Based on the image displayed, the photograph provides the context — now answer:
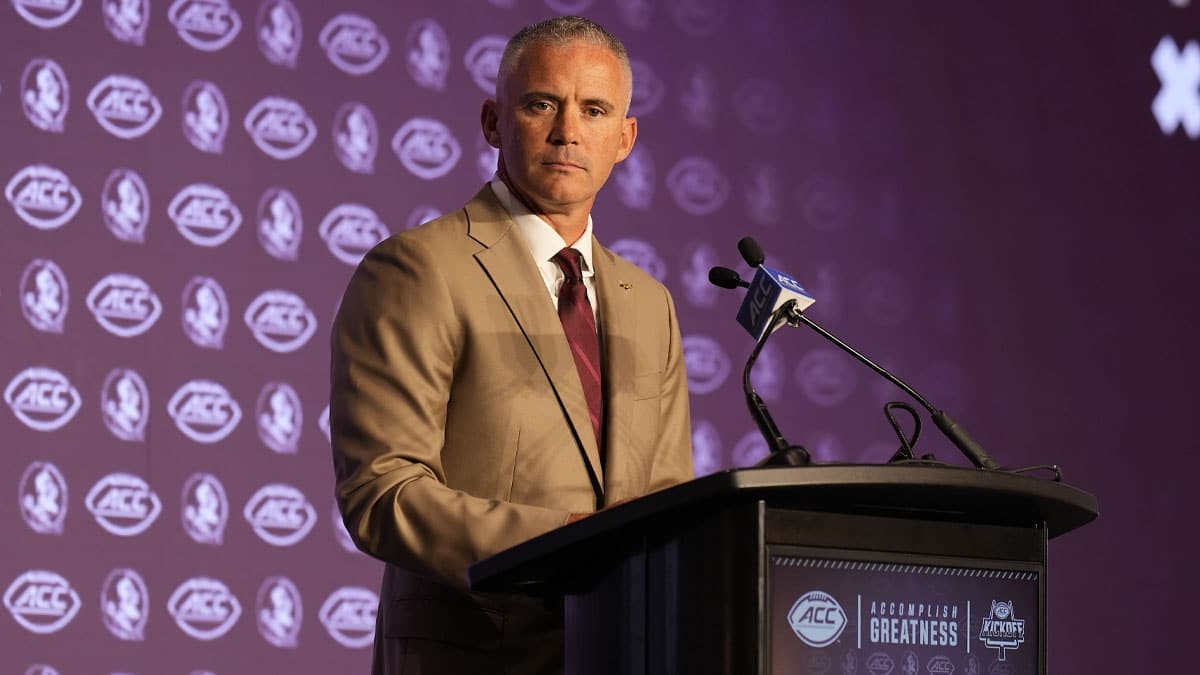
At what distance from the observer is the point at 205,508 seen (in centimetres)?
362

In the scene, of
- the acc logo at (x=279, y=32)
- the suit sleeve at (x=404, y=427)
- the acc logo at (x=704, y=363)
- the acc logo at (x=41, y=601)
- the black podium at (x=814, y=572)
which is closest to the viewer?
the black podium at (x=814, y=572)

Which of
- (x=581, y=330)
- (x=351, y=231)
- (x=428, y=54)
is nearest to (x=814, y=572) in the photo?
(x=581, y=330)

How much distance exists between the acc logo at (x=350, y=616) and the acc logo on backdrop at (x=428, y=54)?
1.31 metres

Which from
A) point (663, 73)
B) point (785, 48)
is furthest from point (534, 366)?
point (785, 48)

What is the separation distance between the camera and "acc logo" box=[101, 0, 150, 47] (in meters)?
3.64

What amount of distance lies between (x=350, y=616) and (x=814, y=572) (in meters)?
2.40

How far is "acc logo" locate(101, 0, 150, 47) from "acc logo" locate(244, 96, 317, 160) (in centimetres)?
32

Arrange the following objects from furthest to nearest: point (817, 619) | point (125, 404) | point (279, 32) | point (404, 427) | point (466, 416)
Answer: point (279, 32)
point (125, 404)
point (466, 416)
point (404, 427)
point (817, 619)

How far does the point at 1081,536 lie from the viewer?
15.8 feet

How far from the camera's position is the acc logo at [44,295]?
3.52 metres

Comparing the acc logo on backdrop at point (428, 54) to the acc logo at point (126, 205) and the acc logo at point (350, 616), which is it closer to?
the acc logo at point (126, 205)

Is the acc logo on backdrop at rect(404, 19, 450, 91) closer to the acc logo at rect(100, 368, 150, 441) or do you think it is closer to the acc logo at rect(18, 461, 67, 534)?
the acc logo at rect(100, 368, 150, 441)

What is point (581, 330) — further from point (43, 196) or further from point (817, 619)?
point (43, 196)

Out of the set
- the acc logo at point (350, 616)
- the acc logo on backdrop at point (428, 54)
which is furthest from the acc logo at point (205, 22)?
the acc logo at point (350, 616)
